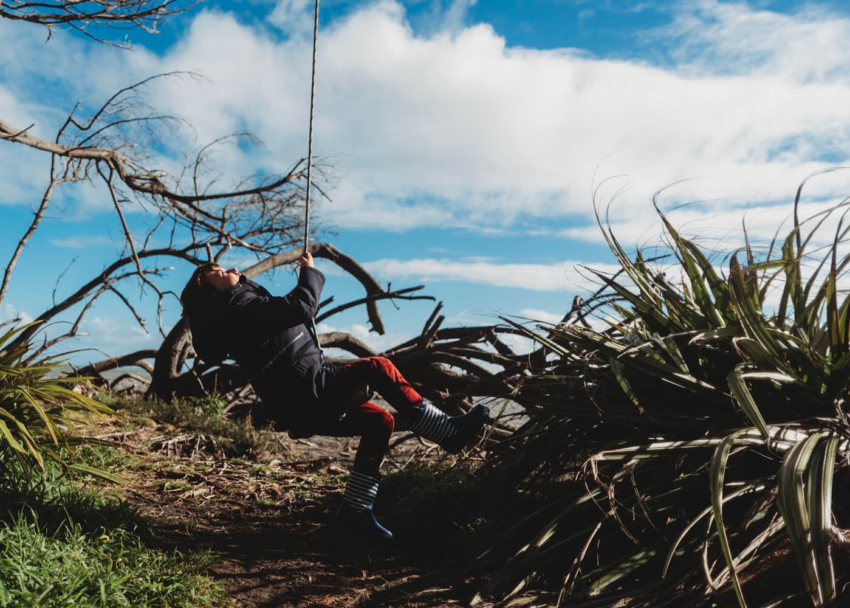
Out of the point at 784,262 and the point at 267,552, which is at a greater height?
the point at 784,262

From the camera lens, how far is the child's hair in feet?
14.9

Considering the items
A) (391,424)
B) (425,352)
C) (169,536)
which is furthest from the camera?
(425,352)

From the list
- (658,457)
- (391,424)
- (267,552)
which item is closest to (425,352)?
(391,424)

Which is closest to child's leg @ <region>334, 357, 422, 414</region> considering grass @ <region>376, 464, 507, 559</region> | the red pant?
the red pant

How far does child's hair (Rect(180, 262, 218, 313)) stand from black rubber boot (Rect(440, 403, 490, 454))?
5.96 feet

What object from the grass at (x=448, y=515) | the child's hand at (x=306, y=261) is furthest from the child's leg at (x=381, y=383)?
the child's hand at (x=306, y=261)

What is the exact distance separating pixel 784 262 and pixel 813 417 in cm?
90

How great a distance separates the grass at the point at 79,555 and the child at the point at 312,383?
3.28 feet

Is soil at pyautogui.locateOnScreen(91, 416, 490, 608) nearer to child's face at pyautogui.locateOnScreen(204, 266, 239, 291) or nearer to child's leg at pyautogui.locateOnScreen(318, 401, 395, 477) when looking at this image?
child's leg at pyautogui.locateOnScreen(318, 401, 395, 477)

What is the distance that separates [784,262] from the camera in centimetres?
377

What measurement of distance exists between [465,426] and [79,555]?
225 cm

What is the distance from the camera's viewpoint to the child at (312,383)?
14.2 feet

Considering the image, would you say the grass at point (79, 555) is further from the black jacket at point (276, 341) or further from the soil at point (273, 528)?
the black jacket at point (276, 341)

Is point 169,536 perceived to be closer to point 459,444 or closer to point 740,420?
point 459,444
